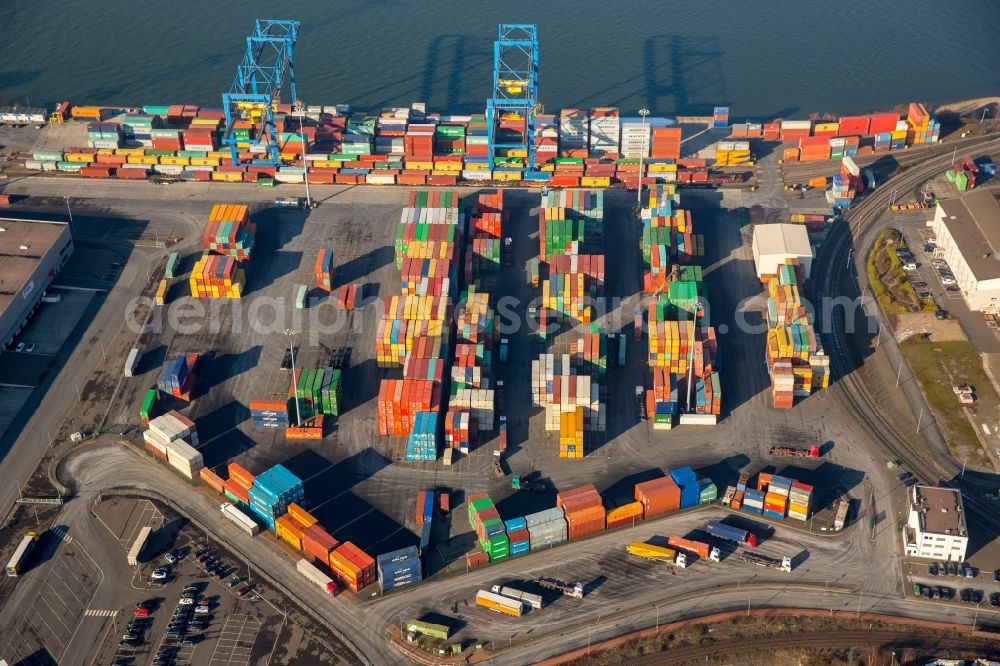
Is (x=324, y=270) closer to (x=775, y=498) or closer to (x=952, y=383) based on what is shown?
(x=775, y=498)

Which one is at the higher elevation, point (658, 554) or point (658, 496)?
point (658, 496)

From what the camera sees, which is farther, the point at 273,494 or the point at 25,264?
the point at 25,264

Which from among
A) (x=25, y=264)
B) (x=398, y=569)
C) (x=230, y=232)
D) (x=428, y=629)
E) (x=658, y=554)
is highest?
(x=230, y=232)

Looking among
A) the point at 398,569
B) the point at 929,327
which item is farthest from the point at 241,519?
the point at 929,327

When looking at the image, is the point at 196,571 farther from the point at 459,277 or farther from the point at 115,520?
the point at 459,277

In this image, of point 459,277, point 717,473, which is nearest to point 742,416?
point 717,473

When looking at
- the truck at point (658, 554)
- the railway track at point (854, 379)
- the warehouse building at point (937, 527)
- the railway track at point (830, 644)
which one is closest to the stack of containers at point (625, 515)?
the truck at point (658, 554)
